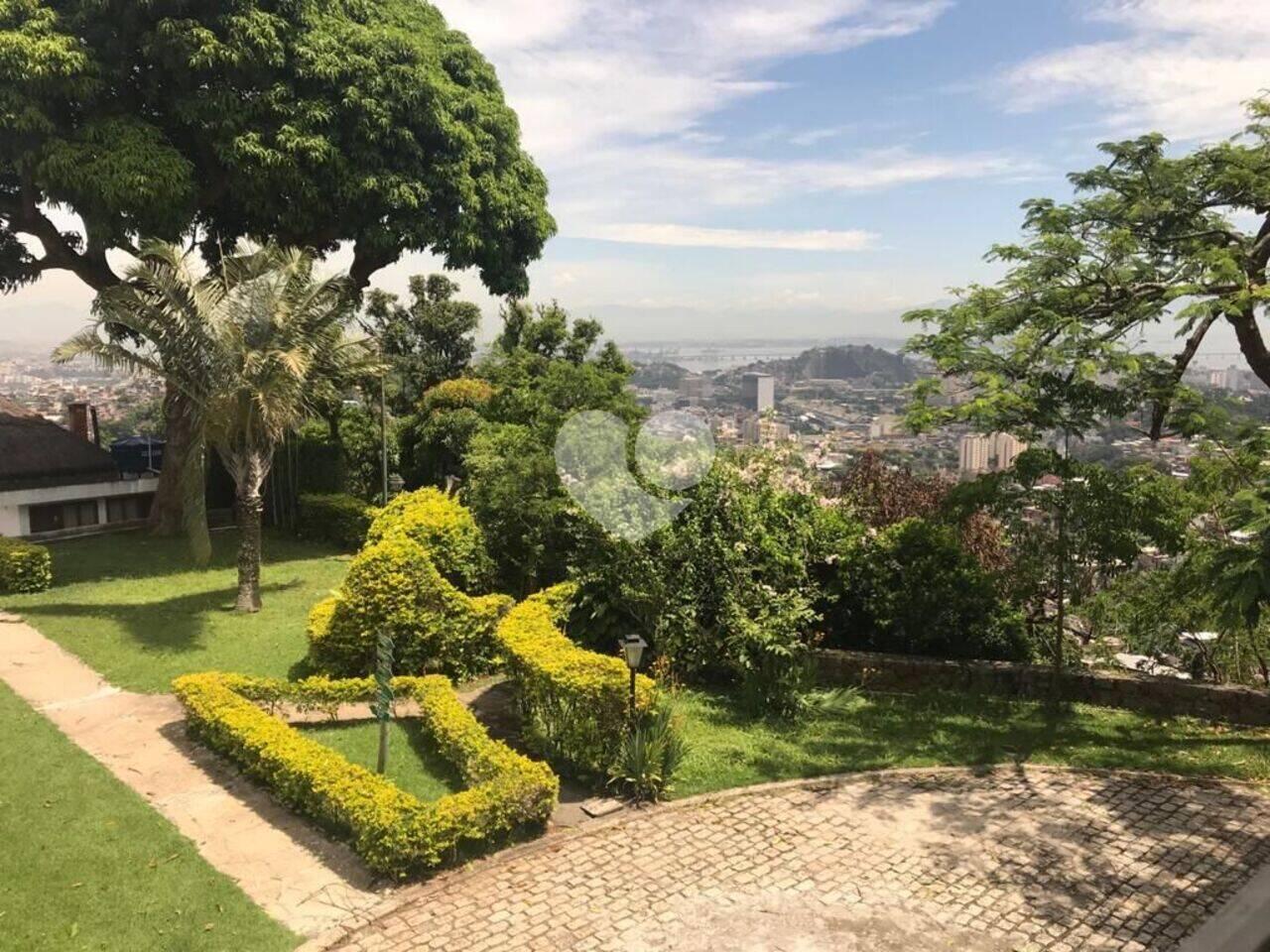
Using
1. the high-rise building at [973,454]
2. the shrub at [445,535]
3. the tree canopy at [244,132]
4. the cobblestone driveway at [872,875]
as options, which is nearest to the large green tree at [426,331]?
the tree canopy at [244,132]

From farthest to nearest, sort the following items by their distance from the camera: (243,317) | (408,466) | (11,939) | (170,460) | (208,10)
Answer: (408,466) < (170,460) < (208,10) < (243,317) < (11,939)

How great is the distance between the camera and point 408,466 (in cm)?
2348

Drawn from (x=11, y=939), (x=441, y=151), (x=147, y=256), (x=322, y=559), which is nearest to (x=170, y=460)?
(x=322, y=559)

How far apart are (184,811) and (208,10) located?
621 inches

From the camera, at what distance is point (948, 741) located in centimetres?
916

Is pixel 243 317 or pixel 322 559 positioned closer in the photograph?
Answer: pixel 243 317

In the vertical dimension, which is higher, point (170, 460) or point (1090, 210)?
point (1090, 210)

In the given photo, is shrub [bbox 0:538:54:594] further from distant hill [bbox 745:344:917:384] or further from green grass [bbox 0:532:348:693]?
distant hill [bbox 745:344:917:384]

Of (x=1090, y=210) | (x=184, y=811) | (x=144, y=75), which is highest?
(x=144, y=75)

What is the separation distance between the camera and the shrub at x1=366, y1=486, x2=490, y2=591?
12.0 metres

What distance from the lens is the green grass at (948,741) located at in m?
8.44

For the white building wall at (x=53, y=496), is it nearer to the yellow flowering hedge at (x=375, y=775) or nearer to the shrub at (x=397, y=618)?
the shrub at (x=397, y=618)

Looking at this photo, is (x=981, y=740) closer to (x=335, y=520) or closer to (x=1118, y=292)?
(x=1118, y=292)

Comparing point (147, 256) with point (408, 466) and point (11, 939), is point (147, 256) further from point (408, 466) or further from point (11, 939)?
point (11, 939)
